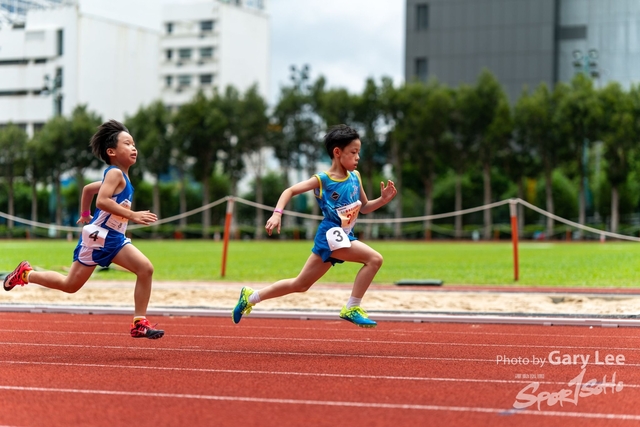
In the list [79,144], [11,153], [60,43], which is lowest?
[11,153]

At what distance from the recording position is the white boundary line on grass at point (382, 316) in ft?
36.6

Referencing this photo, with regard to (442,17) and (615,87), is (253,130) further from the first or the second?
(442,17)

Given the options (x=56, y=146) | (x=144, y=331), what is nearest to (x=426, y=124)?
(x=56, y=146)

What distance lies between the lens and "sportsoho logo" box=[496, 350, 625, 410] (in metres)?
6.14

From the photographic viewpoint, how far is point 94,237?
8336mm

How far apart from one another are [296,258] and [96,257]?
77.8ft

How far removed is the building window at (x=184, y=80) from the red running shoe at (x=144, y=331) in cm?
10174

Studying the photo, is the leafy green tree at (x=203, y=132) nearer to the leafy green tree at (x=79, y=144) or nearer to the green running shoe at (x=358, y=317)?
the leafy green tree at (x=79, y=144)

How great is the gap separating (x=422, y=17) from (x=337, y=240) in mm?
87091

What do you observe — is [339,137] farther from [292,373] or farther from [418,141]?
[418,141]

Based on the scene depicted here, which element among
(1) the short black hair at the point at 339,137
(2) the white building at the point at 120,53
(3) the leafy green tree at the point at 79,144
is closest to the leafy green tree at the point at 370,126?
(3) the leafy green tree at the point at 79,144

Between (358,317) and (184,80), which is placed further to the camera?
(184,80)

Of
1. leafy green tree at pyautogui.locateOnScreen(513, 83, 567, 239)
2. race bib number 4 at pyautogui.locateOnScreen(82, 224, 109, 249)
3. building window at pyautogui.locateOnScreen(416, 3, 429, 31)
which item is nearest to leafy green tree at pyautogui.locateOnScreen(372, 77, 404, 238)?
leafy green tree at pyautogui.locateOnScreen(513, 83, 567, 239)

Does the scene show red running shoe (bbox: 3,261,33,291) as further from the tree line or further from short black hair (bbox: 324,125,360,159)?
the tree line
